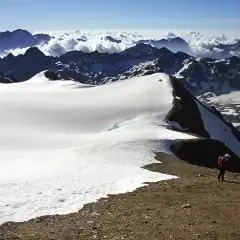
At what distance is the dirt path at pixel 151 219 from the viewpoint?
1861cm

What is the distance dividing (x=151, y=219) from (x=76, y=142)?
116 ft

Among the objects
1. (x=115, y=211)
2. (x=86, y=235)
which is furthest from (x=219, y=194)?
(x=86, y=235)

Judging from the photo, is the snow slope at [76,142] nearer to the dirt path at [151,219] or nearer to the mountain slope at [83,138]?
the mountain slope at [83,138]

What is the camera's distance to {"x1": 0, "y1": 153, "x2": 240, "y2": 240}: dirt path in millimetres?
18609

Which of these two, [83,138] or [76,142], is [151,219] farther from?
[83,138]

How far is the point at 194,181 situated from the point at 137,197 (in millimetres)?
6456

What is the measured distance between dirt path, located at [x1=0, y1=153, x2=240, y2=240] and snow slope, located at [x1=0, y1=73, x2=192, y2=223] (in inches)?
61.1

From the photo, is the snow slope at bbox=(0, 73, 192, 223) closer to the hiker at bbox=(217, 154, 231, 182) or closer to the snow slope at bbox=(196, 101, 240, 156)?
the hiker at bbox=(217, 154, 231, 182)

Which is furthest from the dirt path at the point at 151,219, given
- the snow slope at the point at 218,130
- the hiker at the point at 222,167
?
the snow slope at the point at 218,130

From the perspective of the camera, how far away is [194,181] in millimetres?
30141

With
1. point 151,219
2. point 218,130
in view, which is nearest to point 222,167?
point 151,219

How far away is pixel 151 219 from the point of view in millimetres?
20531

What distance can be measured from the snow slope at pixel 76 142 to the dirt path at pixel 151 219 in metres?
1.55

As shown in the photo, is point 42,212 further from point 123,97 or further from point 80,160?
point 123,97
